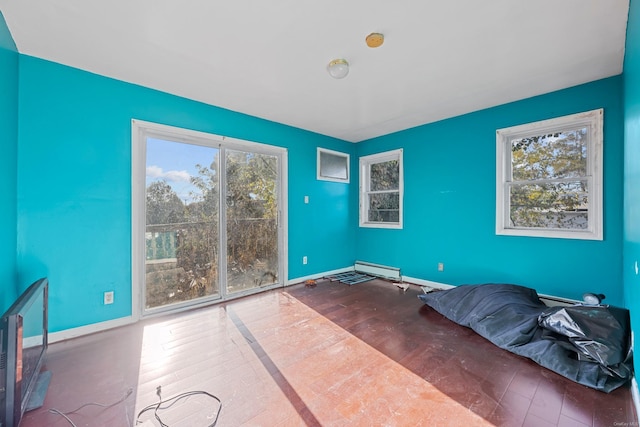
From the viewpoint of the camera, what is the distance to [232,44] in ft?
7.14

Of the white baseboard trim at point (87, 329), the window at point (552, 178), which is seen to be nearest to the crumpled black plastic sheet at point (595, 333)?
the window at point (552, 178)

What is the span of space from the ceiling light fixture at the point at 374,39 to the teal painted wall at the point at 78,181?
227 cm

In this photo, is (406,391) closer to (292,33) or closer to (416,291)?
(416,291)

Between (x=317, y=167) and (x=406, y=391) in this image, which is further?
(x=317, y=167)

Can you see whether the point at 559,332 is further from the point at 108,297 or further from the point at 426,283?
the point at 108,297

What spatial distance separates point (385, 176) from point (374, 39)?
9.77 feet

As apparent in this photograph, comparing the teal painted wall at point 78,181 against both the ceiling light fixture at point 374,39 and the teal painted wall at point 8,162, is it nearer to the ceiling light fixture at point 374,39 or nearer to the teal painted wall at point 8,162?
the teal painted wall at point 8,162

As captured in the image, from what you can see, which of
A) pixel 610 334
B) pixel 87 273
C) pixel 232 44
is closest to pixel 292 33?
pixel 232 44

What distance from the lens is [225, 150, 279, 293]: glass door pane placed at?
3605 millimetres

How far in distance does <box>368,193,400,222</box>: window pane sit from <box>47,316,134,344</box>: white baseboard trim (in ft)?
13.0

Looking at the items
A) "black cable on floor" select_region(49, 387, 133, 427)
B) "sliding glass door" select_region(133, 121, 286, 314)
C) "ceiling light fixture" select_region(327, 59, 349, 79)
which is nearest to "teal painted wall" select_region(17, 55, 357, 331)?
"sliding glass door" select_region(133, 121, 286, 314)

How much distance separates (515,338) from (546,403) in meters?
0.66

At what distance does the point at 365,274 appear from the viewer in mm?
4887

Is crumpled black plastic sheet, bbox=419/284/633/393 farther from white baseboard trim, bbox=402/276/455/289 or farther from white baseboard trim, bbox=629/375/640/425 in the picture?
white baseboard trim, bbox=402/276/455/289
